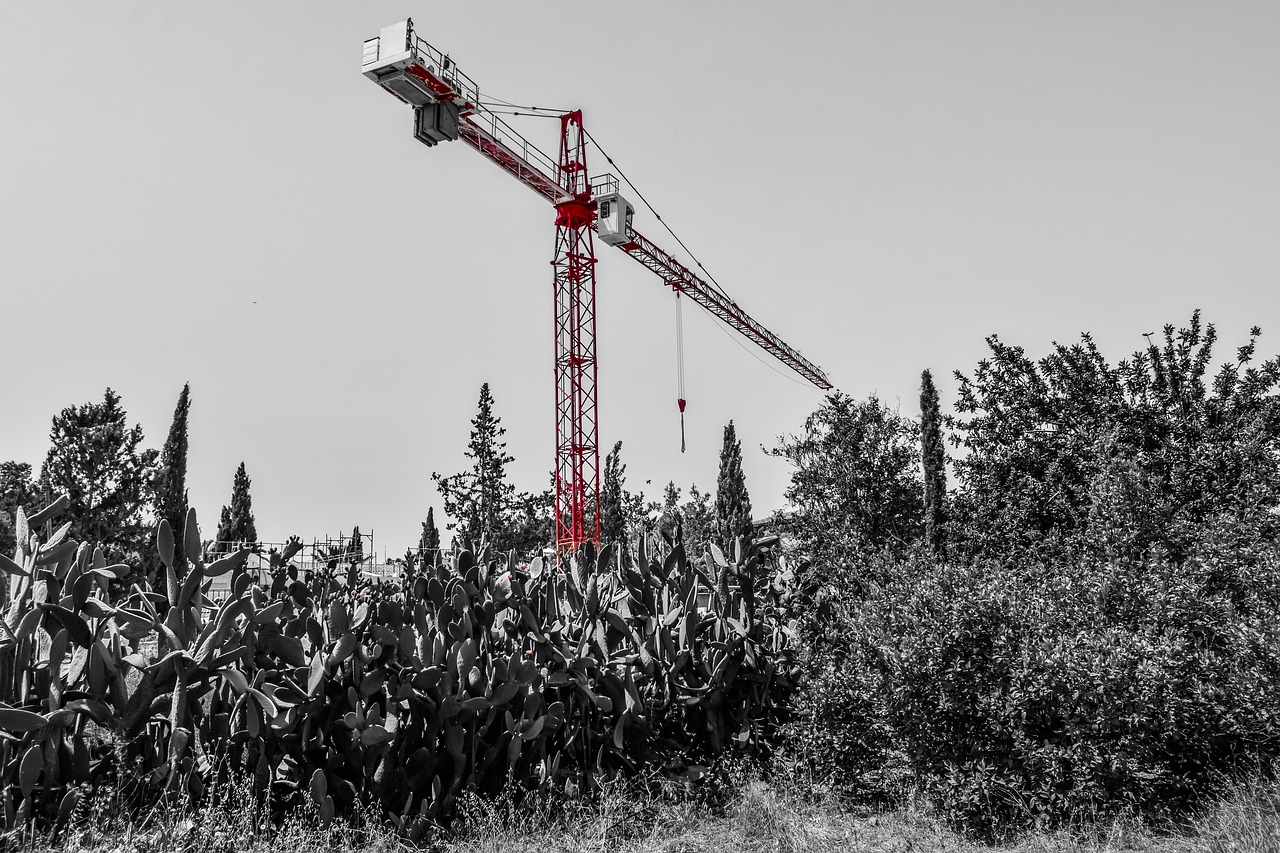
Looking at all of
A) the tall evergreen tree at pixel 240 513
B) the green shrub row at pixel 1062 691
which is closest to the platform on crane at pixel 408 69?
the green shrub row at pixel 1062 691

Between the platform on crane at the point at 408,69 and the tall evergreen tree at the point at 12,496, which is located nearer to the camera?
the platform on crane at the point at 408,69

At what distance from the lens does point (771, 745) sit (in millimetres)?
5914

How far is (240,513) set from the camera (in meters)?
44.9

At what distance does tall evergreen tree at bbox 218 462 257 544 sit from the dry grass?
42882mm

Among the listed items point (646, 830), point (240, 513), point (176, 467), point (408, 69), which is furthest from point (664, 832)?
point (240, 513)

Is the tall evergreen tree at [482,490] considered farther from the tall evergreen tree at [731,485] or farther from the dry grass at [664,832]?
the dry grass at [664,832]

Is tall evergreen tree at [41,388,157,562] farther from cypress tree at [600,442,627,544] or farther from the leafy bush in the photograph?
the leafy bush

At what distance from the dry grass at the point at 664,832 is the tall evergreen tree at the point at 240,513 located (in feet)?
141

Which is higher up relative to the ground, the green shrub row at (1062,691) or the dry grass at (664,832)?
the green shrub row at (1062,691)

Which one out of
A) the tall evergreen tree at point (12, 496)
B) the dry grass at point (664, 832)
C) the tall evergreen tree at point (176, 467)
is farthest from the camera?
the tall evergreen tree at point (176, 467)

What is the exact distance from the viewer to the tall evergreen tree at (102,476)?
2606 cm

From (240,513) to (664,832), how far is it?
45.2m

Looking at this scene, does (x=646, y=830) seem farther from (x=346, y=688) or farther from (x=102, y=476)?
(x=102, y=476)

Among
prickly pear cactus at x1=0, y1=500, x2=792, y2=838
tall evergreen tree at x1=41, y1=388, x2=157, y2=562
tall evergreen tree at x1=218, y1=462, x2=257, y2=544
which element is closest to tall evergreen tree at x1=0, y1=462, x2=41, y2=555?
tall evergreen tree at x1=41, y1=388, x2=157, y2=562
